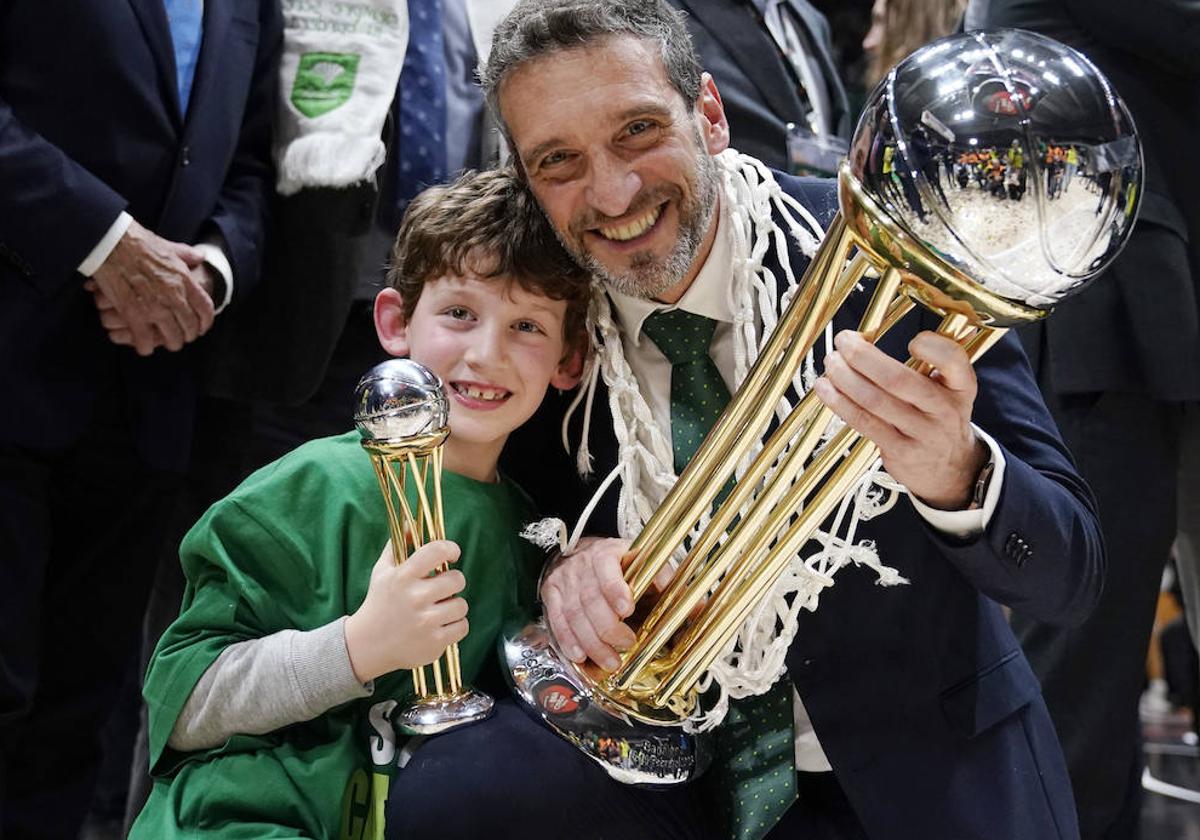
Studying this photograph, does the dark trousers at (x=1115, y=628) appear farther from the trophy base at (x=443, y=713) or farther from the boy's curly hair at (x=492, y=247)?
the trophy base at (x=443, y=713)

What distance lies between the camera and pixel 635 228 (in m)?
1.57

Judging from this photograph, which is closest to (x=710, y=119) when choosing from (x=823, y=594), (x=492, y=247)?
(x=492, y=247)

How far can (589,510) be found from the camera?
5.04ft

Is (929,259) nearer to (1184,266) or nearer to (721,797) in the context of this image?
(721,797)

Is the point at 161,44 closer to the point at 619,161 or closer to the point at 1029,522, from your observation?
the point at 619,161

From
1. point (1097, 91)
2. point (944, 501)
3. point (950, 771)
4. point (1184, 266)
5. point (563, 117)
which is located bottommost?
point (950, 771)

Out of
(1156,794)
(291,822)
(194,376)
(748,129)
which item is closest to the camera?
(291,822)

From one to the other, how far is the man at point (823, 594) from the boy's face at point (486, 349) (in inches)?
2.7

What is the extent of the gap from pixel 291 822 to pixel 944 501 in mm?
625

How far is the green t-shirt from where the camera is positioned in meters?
1.41

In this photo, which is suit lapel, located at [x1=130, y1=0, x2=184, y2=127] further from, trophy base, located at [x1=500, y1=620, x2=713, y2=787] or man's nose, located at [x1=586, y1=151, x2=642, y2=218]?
trophy base, located at [x1=500, y1=620, x2=713, y2=787]

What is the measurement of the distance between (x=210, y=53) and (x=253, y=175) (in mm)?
182

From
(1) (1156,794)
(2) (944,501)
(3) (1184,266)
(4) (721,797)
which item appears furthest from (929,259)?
(1) (1156,794)

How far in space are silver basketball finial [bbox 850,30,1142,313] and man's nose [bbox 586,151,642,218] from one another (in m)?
0.47
